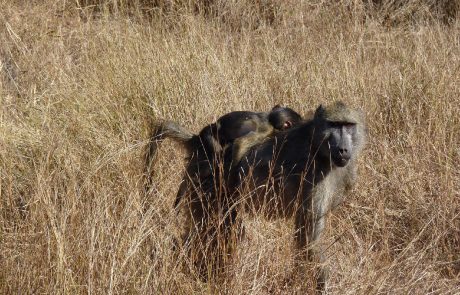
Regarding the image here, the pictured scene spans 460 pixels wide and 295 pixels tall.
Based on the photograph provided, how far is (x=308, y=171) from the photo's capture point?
3576 mm

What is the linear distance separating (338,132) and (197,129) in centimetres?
152

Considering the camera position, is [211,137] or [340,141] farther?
[211,137]

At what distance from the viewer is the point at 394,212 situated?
4055 mm

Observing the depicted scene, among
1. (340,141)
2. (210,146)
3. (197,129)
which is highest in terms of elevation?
(340,141)

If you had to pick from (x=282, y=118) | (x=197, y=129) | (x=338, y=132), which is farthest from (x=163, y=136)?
(x=338, y=132)

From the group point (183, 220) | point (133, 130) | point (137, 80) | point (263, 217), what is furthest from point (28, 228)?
point (137, 80)

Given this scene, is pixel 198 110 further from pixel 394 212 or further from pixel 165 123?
pixel 394 212

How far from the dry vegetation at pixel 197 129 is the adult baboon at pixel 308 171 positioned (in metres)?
0.13

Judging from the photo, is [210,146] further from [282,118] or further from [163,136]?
[282,118]

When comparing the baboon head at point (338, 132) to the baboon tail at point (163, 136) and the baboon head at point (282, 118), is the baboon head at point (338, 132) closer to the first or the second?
the baboon head at point (282, 118)

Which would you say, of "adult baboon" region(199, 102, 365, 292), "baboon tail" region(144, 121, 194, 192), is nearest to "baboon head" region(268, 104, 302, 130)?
"adult baboon" region(199, 102, 365, 292)

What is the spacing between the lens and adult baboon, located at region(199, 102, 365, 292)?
11.2 feet

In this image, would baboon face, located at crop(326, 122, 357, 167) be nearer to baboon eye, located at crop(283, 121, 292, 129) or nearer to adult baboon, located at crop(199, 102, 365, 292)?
adult baboon, located at crop(199, 102, 365, 292)

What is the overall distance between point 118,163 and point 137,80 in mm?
1558
